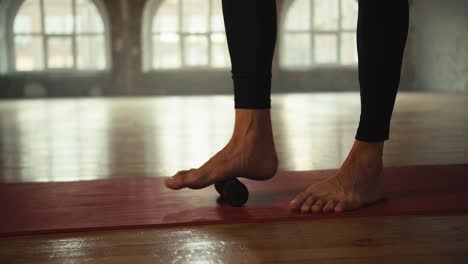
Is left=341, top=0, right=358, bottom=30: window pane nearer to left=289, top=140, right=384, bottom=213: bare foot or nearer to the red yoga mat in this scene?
the red yoga mat

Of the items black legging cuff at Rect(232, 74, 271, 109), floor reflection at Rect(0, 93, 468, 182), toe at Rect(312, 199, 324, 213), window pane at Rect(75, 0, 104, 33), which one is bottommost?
floor reflection at Rect(0, 93, 468, 182)

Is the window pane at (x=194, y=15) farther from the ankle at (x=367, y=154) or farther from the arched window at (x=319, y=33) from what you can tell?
the ankle at (x=367, y=154)

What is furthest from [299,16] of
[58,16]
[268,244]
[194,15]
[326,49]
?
[268,244]

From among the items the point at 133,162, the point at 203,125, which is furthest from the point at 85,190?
the point at 203,125

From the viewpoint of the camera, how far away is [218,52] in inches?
494

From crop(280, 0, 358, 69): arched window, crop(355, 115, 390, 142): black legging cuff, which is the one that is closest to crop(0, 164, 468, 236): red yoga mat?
crop(355, 115, 390, 142): black legging cuff

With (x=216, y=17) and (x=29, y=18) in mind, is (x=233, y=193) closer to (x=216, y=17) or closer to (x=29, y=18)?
(x=216, y=17)

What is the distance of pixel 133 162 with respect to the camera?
243 centimetres

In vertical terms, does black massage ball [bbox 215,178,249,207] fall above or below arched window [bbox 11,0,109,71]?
below

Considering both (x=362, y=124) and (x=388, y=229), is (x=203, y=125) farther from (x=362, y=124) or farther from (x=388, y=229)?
(x=388, y=229)

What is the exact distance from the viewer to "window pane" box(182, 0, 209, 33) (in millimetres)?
12336

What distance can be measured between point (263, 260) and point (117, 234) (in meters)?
0.35

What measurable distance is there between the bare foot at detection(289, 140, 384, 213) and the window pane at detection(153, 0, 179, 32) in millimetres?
11199

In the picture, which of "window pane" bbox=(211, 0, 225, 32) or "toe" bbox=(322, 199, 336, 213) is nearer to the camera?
"toe" bbox=(322, 199, 336, 213)
